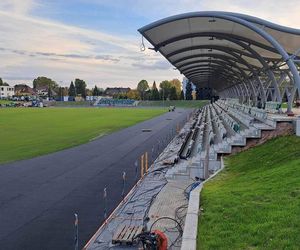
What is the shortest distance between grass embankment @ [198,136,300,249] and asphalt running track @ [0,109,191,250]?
11.2ft

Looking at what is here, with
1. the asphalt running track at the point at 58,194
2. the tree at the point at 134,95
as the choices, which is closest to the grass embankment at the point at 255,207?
the asphalt running track at the point at 58,194

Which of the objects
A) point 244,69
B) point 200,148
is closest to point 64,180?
point 200,148

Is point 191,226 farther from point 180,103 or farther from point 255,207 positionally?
point 180,103

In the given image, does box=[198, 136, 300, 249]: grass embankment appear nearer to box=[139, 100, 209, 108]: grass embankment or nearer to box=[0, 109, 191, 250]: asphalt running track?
box=[0, 109, 191, 250]: asphalt running track

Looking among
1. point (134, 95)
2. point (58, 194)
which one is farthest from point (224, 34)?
point (134, 95)

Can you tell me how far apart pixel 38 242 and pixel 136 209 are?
11.8 ft

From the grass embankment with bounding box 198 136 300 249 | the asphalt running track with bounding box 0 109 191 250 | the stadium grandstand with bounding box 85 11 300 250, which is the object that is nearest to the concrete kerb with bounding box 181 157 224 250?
the stadium grandstand with bounding box 85 11 300 250

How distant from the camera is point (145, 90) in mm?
196000

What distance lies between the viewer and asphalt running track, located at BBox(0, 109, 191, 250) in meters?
10.4

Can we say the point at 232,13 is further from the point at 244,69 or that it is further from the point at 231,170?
the point at 244,69

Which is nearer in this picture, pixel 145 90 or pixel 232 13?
pixel 232 13

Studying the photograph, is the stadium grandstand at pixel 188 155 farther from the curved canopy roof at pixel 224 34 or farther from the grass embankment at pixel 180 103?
the grass embankment at pixel 180 103

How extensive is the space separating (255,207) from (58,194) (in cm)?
831

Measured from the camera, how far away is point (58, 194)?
14.7m
